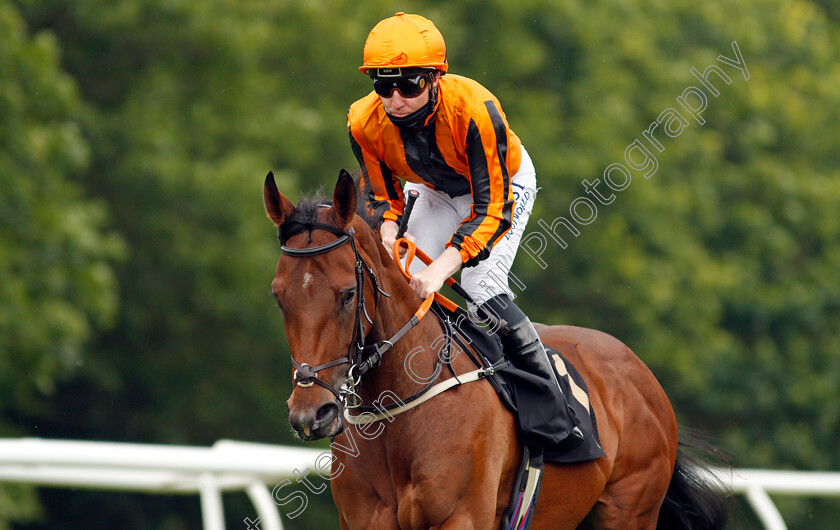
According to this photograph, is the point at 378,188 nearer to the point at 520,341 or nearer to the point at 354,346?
the point at 520,341

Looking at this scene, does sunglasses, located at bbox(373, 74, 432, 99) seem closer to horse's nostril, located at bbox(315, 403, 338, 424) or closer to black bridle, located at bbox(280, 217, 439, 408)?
black bridle, located at bbox(280, 217, 439, 408)

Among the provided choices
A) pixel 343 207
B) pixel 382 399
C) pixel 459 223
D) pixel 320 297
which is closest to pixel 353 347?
pixel 320 297

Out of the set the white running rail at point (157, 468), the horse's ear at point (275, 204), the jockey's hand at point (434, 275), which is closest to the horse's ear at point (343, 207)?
the horse's ear at point (275, 204)

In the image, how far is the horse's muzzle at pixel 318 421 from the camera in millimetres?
3252

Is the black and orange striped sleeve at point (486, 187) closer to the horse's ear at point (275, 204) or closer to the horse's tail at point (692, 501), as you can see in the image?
the horse's ear at point (275, 204)

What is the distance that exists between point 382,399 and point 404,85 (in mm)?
1146

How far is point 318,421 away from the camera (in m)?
3.28

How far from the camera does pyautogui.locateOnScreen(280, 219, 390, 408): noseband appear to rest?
3312mm

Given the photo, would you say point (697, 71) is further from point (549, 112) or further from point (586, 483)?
point (586, 483)

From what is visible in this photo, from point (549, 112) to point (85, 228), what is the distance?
788 centimetres

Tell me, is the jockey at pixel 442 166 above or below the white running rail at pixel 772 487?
above

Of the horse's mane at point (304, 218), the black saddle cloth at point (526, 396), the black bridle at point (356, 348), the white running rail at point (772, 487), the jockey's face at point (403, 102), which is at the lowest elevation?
the white running rail at point (772, 487)

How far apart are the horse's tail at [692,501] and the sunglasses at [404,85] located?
268 centimetres

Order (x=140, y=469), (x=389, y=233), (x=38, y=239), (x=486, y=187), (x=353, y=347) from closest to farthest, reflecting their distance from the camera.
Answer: (x=353, y=347), (x=486, y=187), (x=389, y=233), (x=140, y=469), (x=38, y=239)
